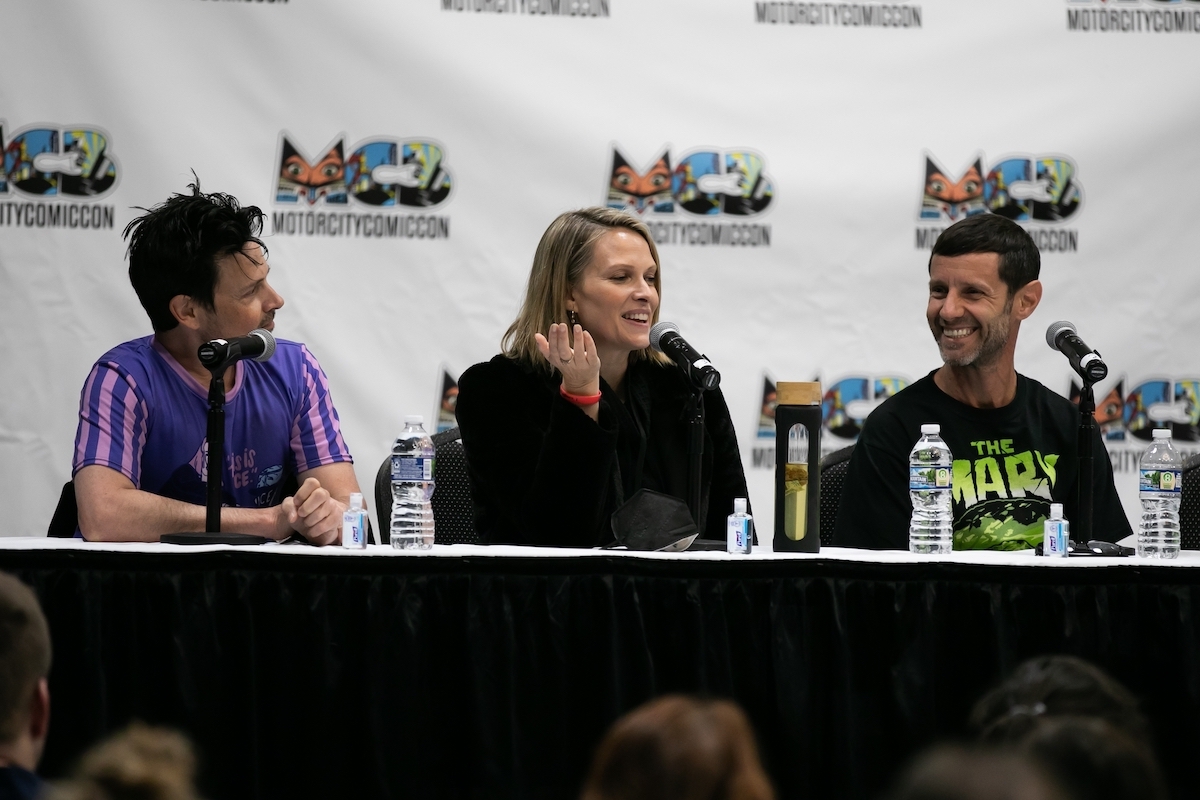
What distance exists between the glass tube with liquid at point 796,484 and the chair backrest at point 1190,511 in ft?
4.35

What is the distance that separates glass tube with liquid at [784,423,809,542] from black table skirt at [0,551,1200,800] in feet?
0.65

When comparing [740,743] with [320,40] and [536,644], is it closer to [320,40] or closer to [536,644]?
[536,644]

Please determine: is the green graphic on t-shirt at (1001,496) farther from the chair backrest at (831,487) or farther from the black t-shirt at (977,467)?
the chair backrest at (831,487)

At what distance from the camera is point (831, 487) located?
9.82 feet

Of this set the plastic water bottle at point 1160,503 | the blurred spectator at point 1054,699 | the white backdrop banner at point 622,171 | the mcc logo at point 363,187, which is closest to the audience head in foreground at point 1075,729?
the blurred spectator at point 1054,699

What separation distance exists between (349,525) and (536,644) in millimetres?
423

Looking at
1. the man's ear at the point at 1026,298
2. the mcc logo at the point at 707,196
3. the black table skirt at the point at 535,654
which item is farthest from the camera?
the mcc logo at the point at 707,196

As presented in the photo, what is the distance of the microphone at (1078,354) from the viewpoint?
7.48 feet

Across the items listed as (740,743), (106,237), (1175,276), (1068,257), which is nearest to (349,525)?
(740,743)

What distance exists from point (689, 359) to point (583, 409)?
14.0 inches

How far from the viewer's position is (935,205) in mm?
3713

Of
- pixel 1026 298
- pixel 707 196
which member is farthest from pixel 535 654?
pixel 707 196

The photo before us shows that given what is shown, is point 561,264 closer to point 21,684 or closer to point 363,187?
point 363,187

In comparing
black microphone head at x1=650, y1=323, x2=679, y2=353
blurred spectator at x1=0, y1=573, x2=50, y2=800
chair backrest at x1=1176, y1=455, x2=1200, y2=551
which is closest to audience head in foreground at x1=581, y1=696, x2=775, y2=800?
blurred spectator at x1=0, y1=573, x2=50, y2=800
